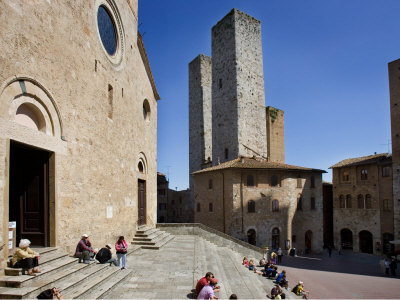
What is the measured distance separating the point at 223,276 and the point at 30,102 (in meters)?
8.13

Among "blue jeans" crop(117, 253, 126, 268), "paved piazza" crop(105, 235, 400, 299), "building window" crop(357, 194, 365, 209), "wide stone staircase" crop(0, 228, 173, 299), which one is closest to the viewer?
"wide stone staircase" crop(0, 228, 173, 299)

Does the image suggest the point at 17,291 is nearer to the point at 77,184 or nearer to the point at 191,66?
the point at 77,184

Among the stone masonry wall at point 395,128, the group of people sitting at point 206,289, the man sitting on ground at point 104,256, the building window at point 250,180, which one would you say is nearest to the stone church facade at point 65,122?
the man sitting on ground at point 104,256

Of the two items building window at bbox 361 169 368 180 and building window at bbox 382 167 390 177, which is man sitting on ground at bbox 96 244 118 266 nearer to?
building window at bbox 382 167 390 177

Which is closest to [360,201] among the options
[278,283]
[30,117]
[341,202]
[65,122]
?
[341,202]

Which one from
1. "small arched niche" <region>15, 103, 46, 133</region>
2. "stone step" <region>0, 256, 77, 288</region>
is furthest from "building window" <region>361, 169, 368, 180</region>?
"small arched niche" <region>15, 103, 46, 133</region>

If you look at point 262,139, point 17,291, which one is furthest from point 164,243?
point 262,139

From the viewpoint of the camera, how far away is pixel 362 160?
3172 centimetres

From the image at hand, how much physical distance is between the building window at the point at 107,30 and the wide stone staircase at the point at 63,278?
314 inches

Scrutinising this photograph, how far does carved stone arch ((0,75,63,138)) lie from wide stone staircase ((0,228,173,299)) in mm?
3218

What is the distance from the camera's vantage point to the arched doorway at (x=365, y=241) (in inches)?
1181

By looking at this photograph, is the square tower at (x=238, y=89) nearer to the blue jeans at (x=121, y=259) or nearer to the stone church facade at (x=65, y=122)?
the stone church facade at (x=65, y=122)

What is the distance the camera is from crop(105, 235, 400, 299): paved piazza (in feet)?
26.3

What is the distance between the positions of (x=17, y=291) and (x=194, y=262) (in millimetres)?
6288
